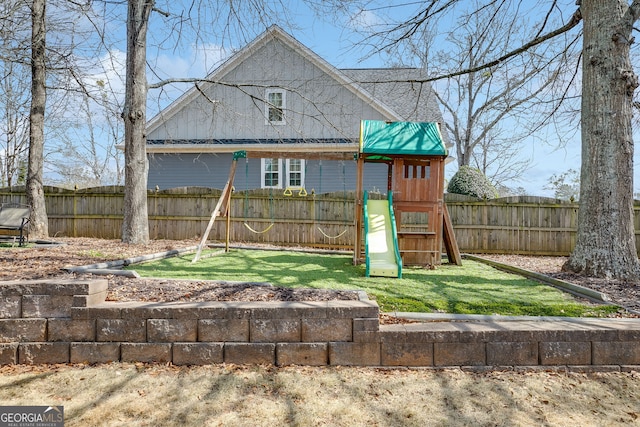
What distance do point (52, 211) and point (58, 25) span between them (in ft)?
16.4

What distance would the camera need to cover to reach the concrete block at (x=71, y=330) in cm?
357

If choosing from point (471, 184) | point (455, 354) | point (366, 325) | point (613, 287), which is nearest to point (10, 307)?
point (366, 325)

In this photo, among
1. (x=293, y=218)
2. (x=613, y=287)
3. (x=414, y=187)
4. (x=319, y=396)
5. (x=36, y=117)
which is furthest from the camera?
(x=293, y=218)

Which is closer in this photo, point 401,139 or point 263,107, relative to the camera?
point 401,139

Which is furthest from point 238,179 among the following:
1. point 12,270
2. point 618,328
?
point 618,328

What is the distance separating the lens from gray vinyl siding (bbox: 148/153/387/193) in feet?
48.2

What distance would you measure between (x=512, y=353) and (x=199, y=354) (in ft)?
8.76

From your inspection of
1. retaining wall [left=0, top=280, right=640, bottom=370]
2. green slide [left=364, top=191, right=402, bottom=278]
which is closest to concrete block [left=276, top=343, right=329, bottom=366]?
retaining wall [left=0, top=280, right=640, bottom=370]

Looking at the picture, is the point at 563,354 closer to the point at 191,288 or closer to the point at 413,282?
the point at 413,282

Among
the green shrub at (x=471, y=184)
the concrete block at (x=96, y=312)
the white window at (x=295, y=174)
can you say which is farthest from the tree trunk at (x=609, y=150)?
the white window at (x=295, y=174)

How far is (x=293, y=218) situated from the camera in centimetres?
1112

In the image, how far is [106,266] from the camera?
5574 millimetres

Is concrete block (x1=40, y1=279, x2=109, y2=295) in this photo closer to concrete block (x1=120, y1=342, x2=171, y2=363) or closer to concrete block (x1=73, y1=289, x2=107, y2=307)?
concrete block (x1=73, y1=289, x2=107, y2=307)

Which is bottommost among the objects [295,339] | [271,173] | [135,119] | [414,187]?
[295,339]
